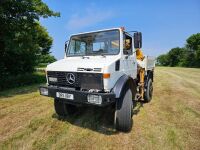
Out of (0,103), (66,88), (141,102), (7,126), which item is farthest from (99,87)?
(0,103)

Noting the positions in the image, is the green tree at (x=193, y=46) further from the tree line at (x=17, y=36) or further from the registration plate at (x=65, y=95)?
the registration plate at (x=65, y=95)

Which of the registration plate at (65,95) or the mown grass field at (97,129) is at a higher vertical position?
the registration plate at (65,95)

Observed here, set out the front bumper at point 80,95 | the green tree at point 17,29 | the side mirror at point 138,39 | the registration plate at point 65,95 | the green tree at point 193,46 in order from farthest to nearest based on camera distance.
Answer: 1. the green tree at point 193,46
2. the green tree at point 17,29
3. the side mirror at point 138,39
4. the registration plate at point 65,95
5. the front bumper at point 80,95

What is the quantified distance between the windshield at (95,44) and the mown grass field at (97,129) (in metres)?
1.88

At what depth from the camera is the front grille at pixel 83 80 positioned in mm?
3799

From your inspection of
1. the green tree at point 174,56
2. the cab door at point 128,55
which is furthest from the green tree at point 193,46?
the cab door at point 128,55

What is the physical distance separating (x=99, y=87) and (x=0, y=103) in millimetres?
5168

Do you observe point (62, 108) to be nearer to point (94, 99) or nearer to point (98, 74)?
point (94, 99)

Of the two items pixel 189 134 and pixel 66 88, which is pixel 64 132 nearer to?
pixel 66 88

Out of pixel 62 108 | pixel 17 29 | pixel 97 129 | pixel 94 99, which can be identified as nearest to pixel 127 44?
pixel 94 99

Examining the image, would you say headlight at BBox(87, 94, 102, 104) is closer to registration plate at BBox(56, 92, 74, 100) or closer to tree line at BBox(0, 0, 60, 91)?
registration plate at BBox(56, 92, 74, 100)

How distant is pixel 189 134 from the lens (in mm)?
4254

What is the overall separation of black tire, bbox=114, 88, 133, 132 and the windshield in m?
1.12

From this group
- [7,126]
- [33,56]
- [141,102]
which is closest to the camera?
[7,126]
